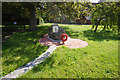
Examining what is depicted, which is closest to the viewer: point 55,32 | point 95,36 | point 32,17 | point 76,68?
point 76,68

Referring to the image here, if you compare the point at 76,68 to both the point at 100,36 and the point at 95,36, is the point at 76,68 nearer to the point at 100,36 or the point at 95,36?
the point at 95,36

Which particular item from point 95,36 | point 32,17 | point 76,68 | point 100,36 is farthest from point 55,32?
point 100,36

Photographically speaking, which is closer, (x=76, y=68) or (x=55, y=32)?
(x=76, y=68)

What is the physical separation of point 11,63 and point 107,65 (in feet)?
18.1

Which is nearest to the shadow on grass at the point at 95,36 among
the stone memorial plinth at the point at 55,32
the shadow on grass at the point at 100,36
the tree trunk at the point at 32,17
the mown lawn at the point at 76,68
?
the shadow on grass at the point at 100,36

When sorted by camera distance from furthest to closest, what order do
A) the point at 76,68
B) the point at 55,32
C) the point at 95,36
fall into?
the point at 95,36, the point at 55,32, the point at 76,68

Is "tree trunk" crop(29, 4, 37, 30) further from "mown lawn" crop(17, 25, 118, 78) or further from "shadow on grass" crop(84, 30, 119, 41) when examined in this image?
"mown lawn" crop(17, 25, 118, 78)

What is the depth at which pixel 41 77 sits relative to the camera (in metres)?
3.67

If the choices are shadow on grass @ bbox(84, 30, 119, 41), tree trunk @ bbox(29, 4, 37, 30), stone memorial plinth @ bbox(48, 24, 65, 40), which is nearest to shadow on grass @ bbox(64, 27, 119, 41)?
shadow on grass @ bbox(84, 30, 119, 41)

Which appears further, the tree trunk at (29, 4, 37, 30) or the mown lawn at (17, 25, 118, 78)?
the tree trunk at (29, 4, 37, 30)

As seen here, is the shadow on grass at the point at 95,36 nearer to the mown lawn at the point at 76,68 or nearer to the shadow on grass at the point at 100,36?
the shadow on grass at the point at 100,36

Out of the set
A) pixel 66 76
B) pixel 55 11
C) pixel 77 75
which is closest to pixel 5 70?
pixel 66 76

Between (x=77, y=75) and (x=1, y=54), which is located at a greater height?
(x=1, y=54)

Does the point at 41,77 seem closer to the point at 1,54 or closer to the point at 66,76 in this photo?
the point at 66,76
